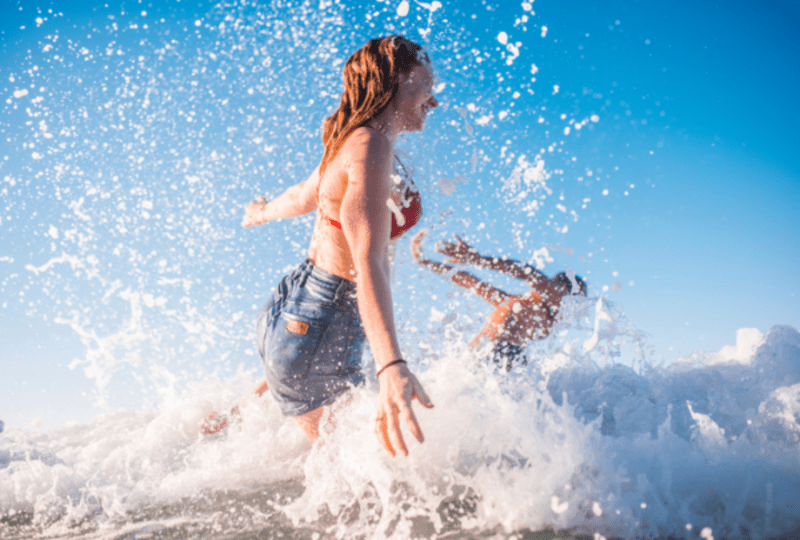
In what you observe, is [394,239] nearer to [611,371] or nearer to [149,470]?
[149,470]

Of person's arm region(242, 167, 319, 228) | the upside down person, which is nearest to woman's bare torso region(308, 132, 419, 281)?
person's arm region(242, 167, 319, 228)

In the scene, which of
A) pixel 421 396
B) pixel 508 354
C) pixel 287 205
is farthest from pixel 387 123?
pixel 508 354

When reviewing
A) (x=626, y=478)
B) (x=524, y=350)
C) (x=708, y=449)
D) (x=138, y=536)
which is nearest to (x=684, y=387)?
(x=524, y=350)

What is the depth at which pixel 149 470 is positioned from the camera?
3219 mm

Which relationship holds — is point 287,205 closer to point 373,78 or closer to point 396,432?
point 373,78

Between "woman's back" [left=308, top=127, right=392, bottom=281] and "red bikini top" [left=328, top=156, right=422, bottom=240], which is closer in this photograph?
"woman's back" [left=308, top=127, right=392, bottom=281]

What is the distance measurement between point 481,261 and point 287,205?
2444mm

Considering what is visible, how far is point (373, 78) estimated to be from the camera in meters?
1.64

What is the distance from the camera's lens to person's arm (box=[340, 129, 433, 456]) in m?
0.99

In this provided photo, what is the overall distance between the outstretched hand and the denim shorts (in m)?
0.55

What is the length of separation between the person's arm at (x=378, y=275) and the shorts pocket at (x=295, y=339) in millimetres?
433

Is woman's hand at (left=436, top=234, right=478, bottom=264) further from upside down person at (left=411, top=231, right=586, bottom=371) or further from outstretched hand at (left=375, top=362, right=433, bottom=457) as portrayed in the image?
outstretched hand at (left=375, top=362, right=433, bottom=457)

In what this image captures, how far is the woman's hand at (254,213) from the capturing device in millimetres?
2512

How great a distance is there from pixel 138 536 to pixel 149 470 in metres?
1.73
